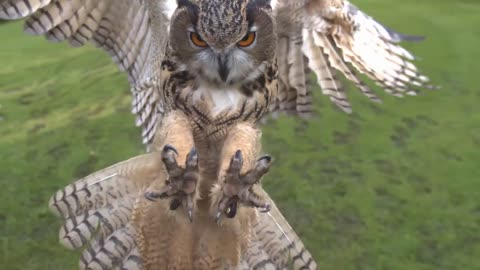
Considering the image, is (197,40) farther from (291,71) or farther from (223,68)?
(291,71)

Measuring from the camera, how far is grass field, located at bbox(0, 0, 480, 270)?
3162 millimetres

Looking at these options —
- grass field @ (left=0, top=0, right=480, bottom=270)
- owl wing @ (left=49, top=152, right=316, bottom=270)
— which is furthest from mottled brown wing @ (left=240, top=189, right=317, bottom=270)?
grass field @ (left=0, top=0, right=480, bottom=270)

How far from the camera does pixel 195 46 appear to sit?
160 centimetres

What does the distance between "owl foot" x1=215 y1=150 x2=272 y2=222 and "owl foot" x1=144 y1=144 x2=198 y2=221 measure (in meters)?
0.08

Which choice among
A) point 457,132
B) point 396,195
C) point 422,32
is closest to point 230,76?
point 396,195

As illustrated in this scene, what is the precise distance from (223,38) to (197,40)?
8 centimetres

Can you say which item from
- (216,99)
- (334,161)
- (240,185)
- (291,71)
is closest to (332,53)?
(291,71)

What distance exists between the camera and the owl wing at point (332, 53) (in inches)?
89.0

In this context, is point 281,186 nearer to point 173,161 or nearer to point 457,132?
point 457,132

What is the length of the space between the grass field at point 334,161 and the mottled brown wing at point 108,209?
1.32 m

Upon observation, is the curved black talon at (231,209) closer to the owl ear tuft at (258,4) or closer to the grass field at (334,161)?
the owl ear tuft at (258,4)

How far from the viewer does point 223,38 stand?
60.9 inches

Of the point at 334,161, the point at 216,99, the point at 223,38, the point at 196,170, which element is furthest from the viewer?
the point at 334,161

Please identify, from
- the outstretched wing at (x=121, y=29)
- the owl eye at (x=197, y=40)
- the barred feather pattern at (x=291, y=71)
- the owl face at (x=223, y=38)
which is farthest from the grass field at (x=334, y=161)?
the owl eye at (x=197, y=40)
